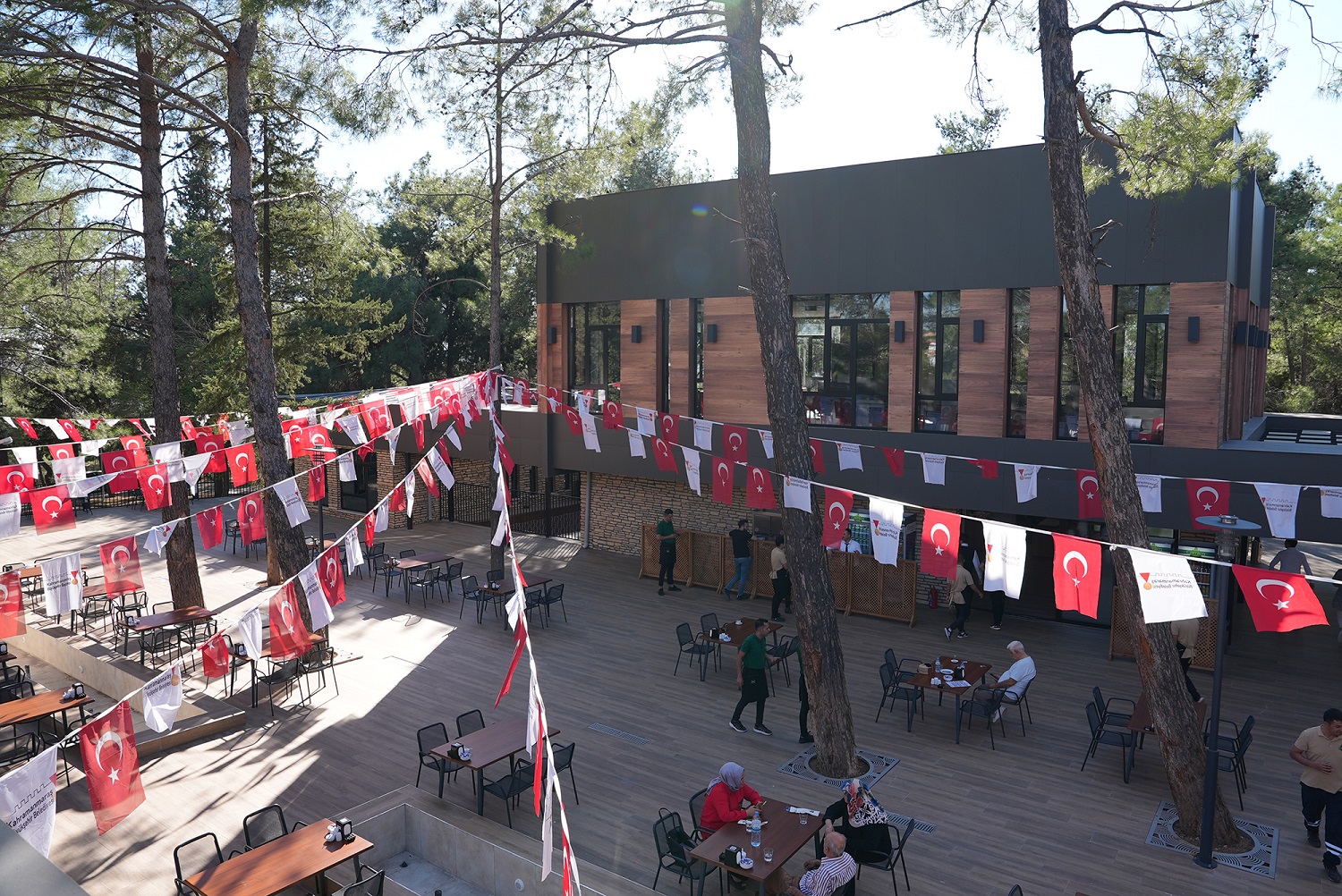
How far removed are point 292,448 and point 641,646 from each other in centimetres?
660

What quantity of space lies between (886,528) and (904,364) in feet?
26.2

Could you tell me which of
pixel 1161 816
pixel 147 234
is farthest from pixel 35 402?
pixel 1161 816

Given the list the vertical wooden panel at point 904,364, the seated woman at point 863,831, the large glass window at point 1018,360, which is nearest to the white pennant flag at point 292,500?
the seated woman at point 863,831

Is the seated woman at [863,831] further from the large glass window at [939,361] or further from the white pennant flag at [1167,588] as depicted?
the large glass window at [939,361]

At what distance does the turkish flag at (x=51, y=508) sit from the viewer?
35.0 feet

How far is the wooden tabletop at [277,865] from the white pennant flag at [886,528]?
5.47 m

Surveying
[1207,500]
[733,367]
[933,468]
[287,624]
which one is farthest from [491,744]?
[733,367]

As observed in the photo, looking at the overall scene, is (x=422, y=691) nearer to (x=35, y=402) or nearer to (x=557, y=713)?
(x=557, y=713)

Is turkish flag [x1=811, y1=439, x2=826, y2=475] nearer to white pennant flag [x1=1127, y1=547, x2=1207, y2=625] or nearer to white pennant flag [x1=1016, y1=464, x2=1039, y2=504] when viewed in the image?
white pennant flag [x1=1016, y1=464, x2=1039, y2=504]

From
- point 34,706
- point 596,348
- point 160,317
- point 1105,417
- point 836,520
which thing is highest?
point 160,317

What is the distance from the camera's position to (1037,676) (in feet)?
44.4

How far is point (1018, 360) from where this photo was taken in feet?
51.0

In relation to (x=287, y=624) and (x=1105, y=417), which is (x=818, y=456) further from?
(x=287, y=624)

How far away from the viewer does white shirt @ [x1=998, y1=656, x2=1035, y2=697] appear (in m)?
11.5
